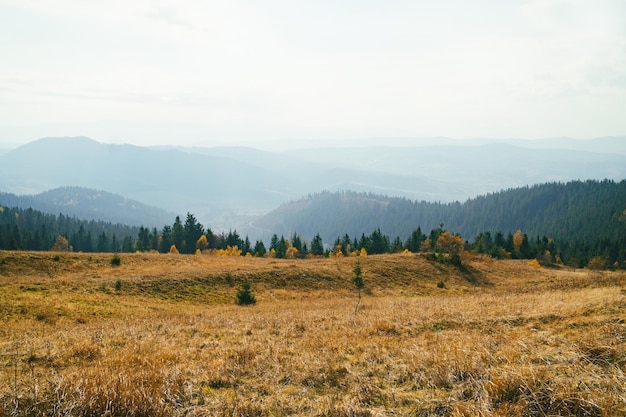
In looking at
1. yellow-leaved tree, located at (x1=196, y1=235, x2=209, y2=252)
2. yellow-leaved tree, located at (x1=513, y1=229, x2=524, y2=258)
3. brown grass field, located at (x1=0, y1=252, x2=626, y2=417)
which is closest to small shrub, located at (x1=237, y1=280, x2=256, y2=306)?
brown grass field, located at (x1=0, y1=252, x2=626, y2=417)

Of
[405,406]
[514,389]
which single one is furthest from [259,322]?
[514,389]

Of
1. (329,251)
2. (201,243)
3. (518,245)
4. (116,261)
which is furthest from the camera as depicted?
(329,251)

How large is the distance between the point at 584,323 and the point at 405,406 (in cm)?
821

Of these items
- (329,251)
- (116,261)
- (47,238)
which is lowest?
(47,238)

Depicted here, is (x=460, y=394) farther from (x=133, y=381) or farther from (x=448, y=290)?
(x=448, y=290)

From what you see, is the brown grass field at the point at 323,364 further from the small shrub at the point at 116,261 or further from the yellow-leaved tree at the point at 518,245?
the yellow-leaved tree at the point at 518,245

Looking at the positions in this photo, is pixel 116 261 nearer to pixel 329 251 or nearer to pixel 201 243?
pixel 201 243

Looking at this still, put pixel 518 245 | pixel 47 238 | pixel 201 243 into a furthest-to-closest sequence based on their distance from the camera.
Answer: pixel 47 238 < pixel 518 245 < pixel 201 243

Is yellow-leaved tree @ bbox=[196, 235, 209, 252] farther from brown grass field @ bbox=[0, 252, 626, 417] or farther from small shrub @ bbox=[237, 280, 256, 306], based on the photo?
brown grass field @ bbox=[0, 252, 626, 417]

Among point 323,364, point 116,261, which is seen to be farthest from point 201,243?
point 323,364

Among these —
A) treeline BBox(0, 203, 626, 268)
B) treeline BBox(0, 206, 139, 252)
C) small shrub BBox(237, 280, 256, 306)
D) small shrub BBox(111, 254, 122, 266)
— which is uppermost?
small shrub BBox(111, 254, 122, 266)

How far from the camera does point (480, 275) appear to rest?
49.9 meters

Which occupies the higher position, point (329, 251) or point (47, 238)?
point (329, 251)

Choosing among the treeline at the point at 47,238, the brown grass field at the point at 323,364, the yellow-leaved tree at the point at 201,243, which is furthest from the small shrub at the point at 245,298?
the treeline at the point at 47,238
